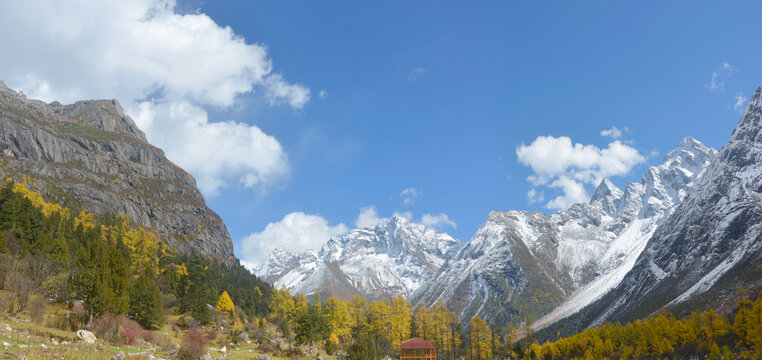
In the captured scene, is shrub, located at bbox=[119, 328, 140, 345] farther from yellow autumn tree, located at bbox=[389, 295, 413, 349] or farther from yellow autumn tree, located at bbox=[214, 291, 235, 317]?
yellow autumn tree, located at bbox=[389, 295, 413, 349]

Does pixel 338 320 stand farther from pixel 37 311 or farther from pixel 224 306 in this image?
pixel 37 311

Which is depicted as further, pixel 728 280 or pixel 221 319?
pixel 728 280

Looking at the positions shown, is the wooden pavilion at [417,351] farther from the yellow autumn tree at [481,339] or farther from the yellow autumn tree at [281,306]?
the yellow autumn tree at [281,306]

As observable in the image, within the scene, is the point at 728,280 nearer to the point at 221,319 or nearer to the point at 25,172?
the point at 221,319

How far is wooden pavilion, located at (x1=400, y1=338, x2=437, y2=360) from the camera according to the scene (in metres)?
87.8

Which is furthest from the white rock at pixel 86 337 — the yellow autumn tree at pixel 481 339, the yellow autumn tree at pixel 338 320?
the yellow autumn tree at pixel 481 339

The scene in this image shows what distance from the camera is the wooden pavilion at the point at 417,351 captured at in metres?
87.8

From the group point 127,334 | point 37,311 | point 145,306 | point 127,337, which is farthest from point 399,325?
point 37,311

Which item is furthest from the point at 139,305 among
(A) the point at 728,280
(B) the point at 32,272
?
(A) the point at 728,280

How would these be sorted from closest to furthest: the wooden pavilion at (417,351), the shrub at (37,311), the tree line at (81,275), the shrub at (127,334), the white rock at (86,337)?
the white rock at (86,337) < the shrub at (37,311) < the shrub at (127,334) < the tree line at (81,275) < the wooden pavilion at (417,351)

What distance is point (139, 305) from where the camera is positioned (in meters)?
57.4

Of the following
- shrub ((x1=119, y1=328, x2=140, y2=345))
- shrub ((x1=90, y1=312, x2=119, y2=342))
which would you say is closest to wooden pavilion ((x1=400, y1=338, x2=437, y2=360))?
shrub ((x1=119, y1=328, x2=140, y2=345))

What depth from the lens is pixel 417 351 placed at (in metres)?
89.1

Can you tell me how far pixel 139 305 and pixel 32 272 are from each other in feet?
41.9
